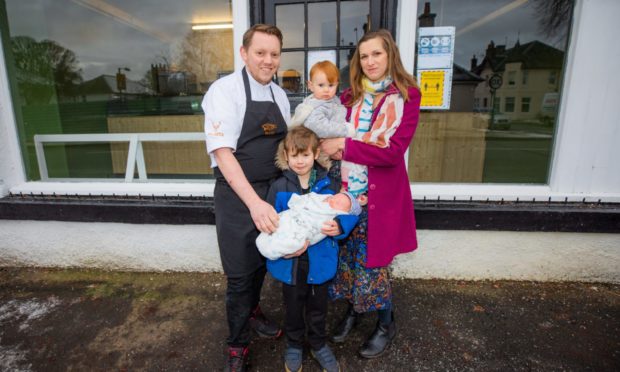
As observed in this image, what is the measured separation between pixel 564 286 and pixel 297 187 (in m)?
2.78

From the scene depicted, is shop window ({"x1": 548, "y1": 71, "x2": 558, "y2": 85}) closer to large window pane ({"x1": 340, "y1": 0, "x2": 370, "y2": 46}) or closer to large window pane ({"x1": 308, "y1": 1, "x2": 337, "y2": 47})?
large window pane ({"x1": 340, "y1": 0, "x2": 370, "y2": 46})

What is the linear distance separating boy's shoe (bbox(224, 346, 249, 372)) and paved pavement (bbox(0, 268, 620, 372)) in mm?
132

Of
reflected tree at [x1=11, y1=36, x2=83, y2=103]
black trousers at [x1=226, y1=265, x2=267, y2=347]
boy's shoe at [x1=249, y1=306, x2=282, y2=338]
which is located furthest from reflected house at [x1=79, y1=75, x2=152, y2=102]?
black trousers at [x1=226, y1=265, x2=267, y2=347]

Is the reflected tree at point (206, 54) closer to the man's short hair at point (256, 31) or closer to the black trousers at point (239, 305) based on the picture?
the man's short hair at point (256, 31)

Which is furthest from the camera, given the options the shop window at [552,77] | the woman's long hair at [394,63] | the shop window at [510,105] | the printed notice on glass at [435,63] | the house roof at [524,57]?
the shop window at [510,105]

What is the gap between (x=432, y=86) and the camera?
3.07 meters

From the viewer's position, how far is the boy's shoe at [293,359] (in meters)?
2.13

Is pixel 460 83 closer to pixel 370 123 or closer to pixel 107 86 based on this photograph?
pixel 370 123

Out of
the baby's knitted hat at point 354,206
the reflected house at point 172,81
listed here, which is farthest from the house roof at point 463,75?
the reflected house at point 172,81

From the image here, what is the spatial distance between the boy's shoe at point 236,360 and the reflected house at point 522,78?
3359mm

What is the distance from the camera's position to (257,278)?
7.56 ft

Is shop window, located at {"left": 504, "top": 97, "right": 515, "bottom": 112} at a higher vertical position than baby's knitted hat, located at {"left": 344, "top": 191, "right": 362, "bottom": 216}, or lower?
higher

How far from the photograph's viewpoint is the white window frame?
9.04ft

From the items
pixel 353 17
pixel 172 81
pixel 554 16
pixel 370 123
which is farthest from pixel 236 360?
pixel 172 81
